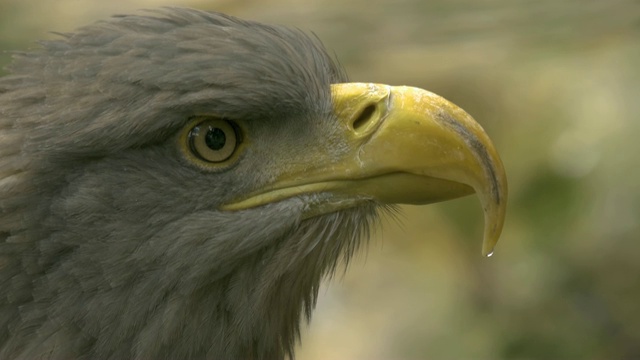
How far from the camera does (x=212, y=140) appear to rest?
3.25 metres

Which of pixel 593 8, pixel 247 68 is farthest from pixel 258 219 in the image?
pixel 593 8

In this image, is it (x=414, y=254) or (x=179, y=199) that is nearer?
(x=179, y=199)

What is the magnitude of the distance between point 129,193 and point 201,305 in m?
0.43

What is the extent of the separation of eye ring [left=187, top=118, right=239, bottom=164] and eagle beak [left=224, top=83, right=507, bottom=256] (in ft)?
0.53

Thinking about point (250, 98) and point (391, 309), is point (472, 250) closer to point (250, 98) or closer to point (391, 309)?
point (391, 309)

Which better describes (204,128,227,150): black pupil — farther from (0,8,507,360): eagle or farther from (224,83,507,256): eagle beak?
(224,83,507,256): eagle beak

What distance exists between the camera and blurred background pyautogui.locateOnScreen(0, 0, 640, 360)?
6512 millimetres

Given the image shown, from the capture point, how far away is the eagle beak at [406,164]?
331 centimetres

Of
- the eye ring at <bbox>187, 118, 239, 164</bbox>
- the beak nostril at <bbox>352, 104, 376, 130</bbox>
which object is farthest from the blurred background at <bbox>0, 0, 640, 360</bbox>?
the eye ring at <bbox>187, 118, 239, 164</bbox>

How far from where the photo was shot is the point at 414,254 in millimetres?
7242

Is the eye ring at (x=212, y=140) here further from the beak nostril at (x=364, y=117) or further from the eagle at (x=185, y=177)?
the beak nostril at (x=364, y=117)

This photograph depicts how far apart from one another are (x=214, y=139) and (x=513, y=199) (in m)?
3.99

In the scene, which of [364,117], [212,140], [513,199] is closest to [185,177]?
[212,140]

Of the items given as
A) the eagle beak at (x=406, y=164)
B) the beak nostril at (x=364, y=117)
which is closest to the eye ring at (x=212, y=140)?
the eagle beak at (x=406, y=164)
